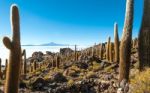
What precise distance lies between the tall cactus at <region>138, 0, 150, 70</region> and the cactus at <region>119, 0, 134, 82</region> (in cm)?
61

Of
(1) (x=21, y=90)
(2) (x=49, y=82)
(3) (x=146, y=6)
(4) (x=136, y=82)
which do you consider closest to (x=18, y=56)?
(4) (x=136, y=82)

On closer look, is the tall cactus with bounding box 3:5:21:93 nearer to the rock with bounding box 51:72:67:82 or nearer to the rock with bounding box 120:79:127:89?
the rock with bounding box 120:79:127:89

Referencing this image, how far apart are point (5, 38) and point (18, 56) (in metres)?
1.05

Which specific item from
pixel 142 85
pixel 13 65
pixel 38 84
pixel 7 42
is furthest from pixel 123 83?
pixel 38 84

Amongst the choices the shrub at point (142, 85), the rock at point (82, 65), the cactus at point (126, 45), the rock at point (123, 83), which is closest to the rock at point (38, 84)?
the rock at point (82, 65)

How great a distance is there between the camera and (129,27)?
18.5 meters

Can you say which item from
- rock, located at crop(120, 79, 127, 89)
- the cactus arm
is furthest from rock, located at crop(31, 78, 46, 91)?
the cactus arm

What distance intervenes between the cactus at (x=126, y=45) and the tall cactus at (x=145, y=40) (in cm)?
61

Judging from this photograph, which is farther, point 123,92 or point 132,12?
point 132,12

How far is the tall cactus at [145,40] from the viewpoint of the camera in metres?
18.0

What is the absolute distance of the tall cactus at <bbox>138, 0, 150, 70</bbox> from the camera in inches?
709

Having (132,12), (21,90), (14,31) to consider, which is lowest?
(21,90)

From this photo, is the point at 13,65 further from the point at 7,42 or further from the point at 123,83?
the point at 123,83

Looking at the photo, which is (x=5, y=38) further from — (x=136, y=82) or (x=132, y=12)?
(x=132, y=12)
